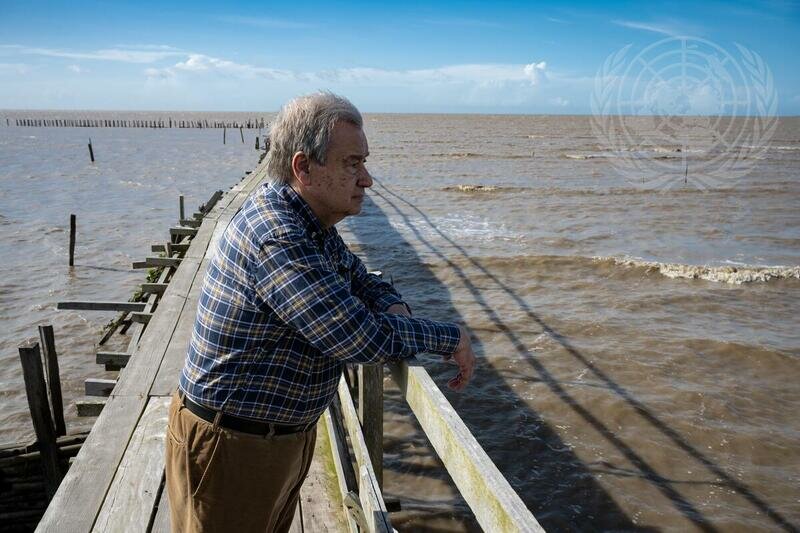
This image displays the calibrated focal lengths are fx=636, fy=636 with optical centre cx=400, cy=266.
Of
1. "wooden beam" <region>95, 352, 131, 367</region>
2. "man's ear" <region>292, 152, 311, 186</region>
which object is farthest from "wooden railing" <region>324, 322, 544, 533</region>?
"wooden beam" <region>95, 352, 131, 367</region>

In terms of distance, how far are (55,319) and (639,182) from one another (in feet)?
87.5

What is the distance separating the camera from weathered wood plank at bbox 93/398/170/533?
286 centimetres

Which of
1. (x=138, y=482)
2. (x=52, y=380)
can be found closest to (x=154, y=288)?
(x=52, y=380)

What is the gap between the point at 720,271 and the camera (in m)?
13.0

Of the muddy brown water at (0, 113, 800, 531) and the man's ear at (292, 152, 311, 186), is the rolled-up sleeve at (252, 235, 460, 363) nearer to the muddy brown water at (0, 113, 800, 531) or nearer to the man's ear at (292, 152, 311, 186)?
the man's ear at (292, 152, 311, 186)

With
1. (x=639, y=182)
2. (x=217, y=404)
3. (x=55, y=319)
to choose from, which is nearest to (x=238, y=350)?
(x=217, y=404)

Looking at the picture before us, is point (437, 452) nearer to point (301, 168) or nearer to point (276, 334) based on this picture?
point (276, 334)

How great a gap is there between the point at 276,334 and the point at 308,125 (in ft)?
1.96

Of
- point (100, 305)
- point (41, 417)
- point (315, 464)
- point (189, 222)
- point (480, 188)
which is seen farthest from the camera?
point (480, 188)

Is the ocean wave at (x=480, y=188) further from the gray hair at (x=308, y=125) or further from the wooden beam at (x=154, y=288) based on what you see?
the gray hair at (x=308, y=125)

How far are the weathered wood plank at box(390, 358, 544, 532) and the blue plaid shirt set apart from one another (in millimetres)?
240

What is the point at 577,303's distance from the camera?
11047mm

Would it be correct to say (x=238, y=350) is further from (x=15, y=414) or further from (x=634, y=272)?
(x=634, y=272)

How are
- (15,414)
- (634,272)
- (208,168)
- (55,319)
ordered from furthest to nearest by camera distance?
(208,168) < (634,272) < (55,319) < (15,414)
